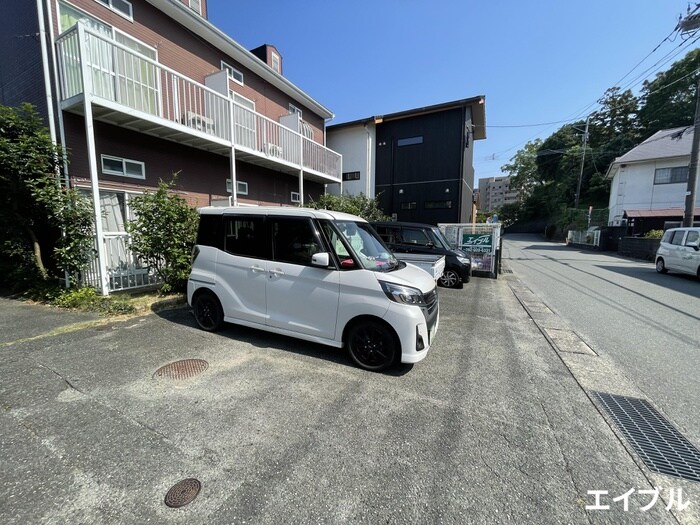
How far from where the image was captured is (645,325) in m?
5.43

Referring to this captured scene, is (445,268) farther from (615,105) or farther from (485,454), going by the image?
(615,105)

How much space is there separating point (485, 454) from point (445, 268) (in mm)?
6662

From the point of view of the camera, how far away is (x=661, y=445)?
7.83 feet

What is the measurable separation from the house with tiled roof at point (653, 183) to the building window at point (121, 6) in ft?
100

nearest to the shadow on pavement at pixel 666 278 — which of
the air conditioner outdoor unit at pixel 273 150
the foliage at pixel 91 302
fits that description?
the air conditioner outdoor unit at pixel 273 150

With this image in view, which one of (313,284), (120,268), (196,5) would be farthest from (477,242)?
(196,5)

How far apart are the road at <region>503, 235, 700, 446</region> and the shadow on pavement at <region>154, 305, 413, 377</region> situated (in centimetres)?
270

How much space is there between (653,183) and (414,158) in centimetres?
2305

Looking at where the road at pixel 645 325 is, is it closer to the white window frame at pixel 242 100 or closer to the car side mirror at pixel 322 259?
the car side mirror at pixel 322 259

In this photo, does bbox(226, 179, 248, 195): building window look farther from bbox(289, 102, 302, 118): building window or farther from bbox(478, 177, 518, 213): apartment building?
bbox(478, 177, 518, 213): apartment building

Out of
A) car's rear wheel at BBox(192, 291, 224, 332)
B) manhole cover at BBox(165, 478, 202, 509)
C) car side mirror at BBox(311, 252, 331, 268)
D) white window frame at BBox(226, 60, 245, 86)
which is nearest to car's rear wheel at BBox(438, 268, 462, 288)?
car side mirror at BBox(311, 252, 331, 268)

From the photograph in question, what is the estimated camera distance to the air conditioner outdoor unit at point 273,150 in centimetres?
980

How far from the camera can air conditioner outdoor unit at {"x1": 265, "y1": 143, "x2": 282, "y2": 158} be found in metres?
9.80

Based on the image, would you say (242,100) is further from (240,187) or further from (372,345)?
(372,345)
